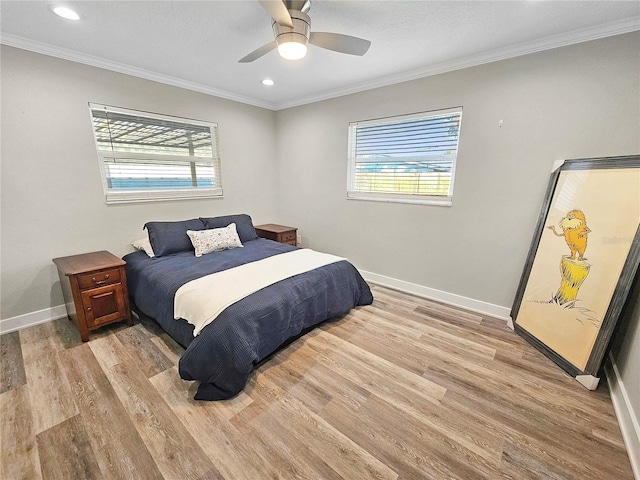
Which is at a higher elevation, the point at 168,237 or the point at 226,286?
the point at 168,237

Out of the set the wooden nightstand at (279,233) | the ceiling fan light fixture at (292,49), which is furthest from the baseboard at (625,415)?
the wooden nightstand at (279,233)

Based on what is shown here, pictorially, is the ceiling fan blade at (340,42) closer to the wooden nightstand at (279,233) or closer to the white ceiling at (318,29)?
the white ceiling at (318,29)

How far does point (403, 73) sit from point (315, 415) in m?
3.29

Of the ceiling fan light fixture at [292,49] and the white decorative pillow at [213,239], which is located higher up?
the ceiling fan light fixture at [292,49]

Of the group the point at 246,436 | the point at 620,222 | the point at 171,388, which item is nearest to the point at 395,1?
the point at 620,222

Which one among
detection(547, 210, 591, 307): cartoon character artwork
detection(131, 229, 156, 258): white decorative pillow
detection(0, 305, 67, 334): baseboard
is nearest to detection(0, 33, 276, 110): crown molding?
detection(131, 229, 156, 258): white decorative pillow

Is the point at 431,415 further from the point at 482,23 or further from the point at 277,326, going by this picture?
the point at 482,23

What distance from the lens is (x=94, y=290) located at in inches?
90.1

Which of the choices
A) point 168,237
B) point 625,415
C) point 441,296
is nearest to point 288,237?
point 168,237

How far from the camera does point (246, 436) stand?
1.49 metres

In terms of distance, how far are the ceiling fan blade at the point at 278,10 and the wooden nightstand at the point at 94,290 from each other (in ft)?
7.62

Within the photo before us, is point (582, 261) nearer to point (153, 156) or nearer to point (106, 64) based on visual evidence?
point (153, 156)

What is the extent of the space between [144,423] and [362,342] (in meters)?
1.61

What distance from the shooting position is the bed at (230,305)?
172 centimetres
